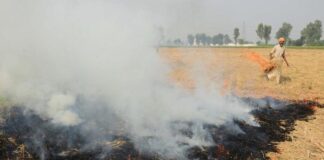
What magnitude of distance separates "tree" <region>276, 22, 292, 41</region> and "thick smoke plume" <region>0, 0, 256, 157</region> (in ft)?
345

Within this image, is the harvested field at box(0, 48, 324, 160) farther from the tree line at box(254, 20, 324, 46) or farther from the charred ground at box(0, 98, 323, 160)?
the tree line at box(254, 20, 324, 46)

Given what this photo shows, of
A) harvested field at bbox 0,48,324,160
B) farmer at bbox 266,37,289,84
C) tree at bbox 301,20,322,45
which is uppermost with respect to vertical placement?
tree at bbox 301,20,322,45

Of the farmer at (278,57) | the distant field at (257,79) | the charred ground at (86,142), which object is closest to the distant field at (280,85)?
the distant field at (257,79)

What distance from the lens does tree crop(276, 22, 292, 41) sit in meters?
109

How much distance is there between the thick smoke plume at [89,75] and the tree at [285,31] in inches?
4143

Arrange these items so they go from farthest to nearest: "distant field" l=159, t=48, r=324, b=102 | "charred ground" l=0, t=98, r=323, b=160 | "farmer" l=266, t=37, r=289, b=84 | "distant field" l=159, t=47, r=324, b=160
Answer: "farmer" l=266, t=37, r=289, b=84 → "distant field" l=159, t=48, r=324, b=102 → "distant field" l=159, t=47, r=324, b=160 → "charred ground" l=0, t=98, r=323, b=160

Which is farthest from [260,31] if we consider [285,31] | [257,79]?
[257,79]

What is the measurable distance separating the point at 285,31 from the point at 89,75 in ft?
356

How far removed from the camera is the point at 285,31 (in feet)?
359

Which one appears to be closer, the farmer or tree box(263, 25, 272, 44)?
the farmer

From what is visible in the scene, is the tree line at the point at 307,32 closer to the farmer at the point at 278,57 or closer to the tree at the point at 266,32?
the tree at the point at 266,32

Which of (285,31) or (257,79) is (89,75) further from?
(285,31)

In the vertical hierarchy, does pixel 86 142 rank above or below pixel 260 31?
below

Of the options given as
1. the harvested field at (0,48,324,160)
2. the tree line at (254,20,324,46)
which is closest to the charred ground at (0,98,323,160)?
the harvested field at (0,48,324,160)
